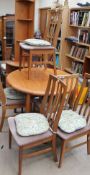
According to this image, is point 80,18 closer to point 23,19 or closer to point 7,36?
point 23,19

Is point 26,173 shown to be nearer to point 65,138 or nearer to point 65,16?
point 65,138

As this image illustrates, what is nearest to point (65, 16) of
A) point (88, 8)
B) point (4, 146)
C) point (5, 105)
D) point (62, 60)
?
point (88, 8)

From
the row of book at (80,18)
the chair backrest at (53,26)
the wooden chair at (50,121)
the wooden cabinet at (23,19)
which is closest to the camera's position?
the wooden chair at (50,121)

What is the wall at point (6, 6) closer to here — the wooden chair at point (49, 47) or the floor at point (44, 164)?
the wooden chair at point (49, 47)

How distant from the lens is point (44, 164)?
2.05 meters

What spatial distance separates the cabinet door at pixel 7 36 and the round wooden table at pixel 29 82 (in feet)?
12.2

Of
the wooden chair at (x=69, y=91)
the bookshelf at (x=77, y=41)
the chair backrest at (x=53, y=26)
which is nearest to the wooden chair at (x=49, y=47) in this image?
the chair backrest at (x=53, y=26)

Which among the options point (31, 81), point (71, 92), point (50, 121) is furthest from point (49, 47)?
point (50, 121)

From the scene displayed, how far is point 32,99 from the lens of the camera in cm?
246

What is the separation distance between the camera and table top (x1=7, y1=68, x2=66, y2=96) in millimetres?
2210

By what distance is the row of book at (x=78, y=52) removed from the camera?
12.2 ft

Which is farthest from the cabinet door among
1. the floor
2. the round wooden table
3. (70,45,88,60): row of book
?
the floor

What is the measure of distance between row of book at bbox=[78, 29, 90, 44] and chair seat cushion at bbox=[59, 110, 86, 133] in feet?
6.26

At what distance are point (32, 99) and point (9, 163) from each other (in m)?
0.79
